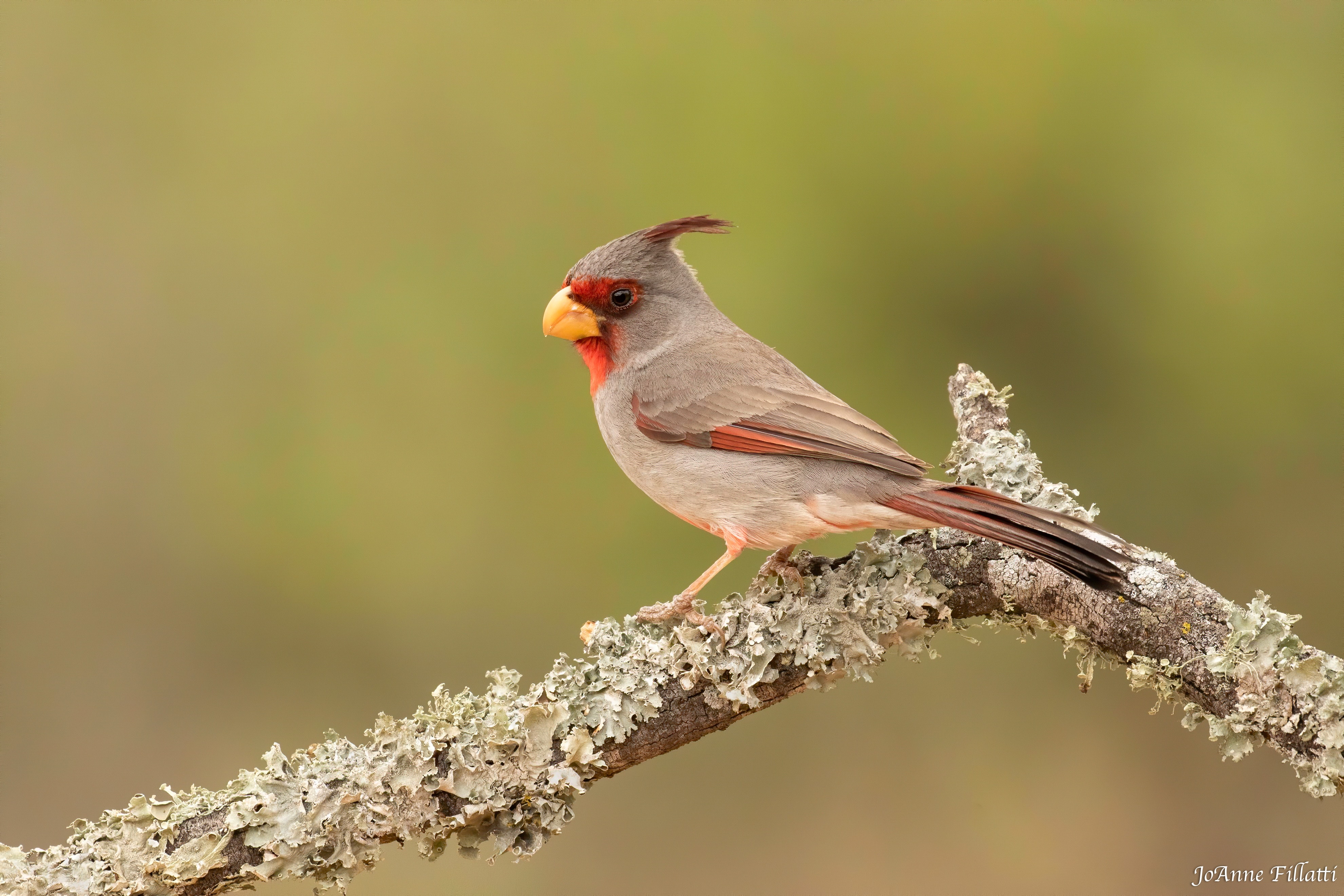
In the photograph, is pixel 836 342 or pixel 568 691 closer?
pixel 568 691

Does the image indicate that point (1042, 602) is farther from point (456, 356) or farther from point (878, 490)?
point (456, 356)

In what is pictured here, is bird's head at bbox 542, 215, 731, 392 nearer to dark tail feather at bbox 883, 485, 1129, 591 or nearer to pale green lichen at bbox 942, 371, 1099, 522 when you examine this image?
pale green lichen at bbox 942, 371, 1099, 522

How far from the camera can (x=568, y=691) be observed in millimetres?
3443

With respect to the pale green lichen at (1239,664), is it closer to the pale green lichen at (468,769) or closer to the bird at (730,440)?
the bird at (730,440)

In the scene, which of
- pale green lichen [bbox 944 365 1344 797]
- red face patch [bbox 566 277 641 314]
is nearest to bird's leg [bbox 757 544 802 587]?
pale green lichen [bbox 944 365 1344 797]

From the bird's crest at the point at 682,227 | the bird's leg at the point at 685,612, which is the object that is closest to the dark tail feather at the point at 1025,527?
the bird's leg at the point at 685,612

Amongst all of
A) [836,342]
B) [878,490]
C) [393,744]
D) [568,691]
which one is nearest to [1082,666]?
[878,490]

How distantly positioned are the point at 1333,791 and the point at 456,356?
4419mm

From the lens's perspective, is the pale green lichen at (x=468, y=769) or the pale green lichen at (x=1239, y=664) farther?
the pale green lichen at (x=468, y=769)

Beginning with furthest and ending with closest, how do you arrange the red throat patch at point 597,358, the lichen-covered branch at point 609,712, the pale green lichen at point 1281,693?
the red throat patch at point 597,358, the lichen-covered branch at point 609,712, the pale green lichen at point 1281,693

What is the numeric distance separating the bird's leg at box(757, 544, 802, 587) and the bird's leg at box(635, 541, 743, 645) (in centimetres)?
11

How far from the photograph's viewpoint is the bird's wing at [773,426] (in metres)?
3.71

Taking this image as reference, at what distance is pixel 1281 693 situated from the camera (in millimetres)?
2889

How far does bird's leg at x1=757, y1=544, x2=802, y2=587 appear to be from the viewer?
3736mm
